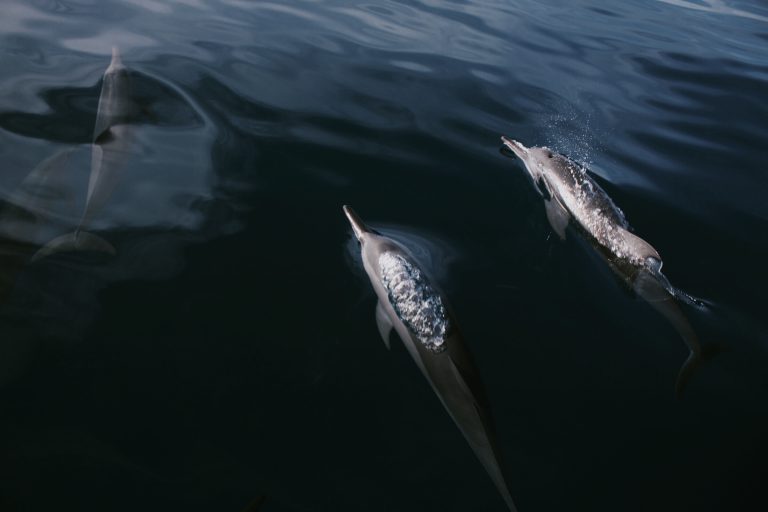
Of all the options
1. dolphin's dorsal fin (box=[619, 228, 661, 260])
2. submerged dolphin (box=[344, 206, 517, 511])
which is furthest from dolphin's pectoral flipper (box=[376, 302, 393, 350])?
dolphin's dorsal fin (box=[619, 228, 661, 260])

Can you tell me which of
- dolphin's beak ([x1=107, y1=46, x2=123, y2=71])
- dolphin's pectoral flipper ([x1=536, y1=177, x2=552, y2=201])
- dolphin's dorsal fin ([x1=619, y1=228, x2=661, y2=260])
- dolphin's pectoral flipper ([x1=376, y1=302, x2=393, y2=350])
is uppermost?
dolphin's dorsal fin ([x1=619, y1=228, x2=661, y2=260])

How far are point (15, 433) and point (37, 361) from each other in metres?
0.42

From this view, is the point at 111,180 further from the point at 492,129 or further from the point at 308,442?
the point at 492,129

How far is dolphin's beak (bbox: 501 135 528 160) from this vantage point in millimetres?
5223

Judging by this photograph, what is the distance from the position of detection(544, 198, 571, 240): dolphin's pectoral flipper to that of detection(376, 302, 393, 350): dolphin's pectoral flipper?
64.2 inches

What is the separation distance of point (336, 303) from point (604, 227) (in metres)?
2.03

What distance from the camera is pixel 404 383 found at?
313cm

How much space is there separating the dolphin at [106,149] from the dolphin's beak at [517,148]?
321 centimetres

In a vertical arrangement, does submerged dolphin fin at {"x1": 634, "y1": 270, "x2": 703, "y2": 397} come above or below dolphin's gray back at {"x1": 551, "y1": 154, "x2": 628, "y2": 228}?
below

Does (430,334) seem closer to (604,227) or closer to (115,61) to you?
(604,227)

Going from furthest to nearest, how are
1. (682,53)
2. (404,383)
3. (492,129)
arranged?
1. (682,53)
2. (492,129)
3. (404,383)

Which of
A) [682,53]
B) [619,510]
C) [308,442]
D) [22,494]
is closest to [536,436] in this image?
[619,510]

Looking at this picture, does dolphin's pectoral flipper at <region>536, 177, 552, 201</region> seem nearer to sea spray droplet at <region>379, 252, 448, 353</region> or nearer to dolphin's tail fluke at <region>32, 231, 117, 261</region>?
sea spray droplet at <region>379, 252, 448, 353</region>

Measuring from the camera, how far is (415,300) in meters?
3.33
